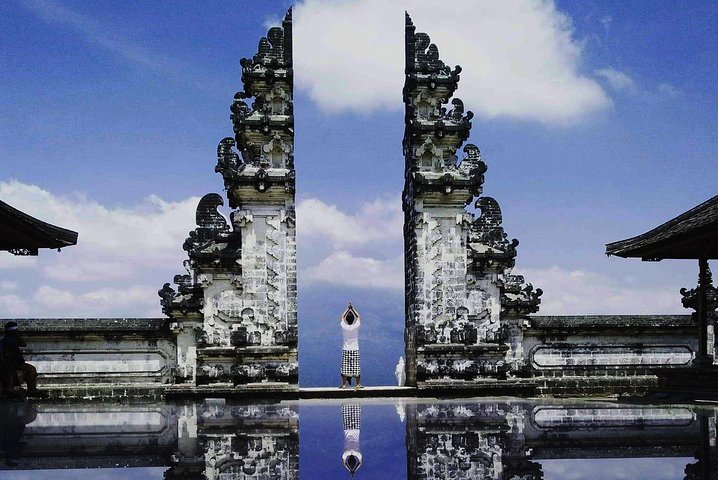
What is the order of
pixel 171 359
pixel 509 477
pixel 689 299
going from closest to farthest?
pixel 509 477
pixel 171 359
pixel 689 299

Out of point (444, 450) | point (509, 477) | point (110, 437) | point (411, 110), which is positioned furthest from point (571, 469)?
point (411, 110)

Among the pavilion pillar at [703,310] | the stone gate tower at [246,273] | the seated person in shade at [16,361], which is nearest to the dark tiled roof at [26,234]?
the seated person in shade at [16,361]

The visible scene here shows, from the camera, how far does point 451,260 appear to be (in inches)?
659

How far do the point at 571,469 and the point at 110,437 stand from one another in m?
5.32

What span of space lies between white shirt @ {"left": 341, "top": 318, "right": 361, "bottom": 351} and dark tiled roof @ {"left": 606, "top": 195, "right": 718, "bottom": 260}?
17.6 ft

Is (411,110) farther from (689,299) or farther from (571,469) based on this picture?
(571,469)

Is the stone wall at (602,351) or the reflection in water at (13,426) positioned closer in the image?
the reflection in water at (13,426)

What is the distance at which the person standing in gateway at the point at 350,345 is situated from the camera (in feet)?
53.6

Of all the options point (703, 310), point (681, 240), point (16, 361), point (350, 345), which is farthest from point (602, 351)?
point (16, 361)

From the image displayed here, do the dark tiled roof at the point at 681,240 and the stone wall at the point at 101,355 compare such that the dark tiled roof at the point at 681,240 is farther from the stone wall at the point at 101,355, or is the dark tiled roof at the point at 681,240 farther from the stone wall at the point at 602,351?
the stone wall at the point at 101,355

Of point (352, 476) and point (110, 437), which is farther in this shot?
point (110, 437)

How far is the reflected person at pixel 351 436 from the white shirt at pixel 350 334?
2.51 meters

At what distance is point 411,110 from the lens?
17.3 meters

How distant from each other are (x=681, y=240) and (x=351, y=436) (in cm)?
826
